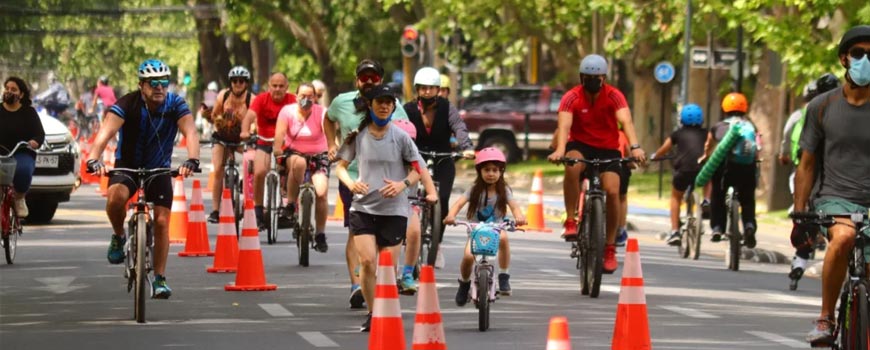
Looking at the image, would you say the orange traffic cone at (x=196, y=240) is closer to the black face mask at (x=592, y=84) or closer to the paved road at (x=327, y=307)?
the paved road at (x=327, y=307)

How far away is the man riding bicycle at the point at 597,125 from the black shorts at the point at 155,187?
3.31 m

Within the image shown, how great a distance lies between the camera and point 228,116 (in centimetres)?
2262

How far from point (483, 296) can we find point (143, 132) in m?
2.66

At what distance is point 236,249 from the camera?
60.3 feet

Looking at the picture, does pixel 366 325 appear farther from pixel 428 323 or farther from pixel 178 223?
pixel 178 223

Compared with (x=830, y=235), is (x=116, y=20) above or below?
above

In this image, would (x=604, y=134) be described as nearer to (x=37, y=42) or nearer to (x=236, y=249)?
(x=236, y=249)

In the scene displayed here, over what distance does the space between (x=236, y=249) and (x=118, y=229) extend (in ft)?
11.8

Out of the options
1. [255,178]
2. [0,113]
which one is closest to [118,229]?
[0,113]

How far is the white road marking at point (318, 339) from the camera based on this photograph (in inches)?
499

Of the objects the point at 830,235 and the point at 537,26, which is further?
the point at 537,26

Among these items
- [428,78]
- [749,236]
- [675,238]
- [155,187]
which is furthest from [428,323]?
[675,238]

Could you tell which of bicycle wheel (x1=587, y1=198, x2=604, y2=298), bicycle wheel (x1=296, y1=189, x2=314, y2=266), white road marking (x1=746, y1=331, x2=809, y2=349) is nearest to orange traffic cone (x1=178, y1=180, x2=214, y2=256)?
bicycle wheel (x1=296, y1=189, x2=314, y2=266)

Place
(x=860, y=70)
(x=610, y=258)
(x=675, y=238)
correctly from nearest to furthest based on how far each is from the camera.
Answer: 1. (x=860, y=70)
2. (x=610, y=258)
3. (x=675, y=238)
